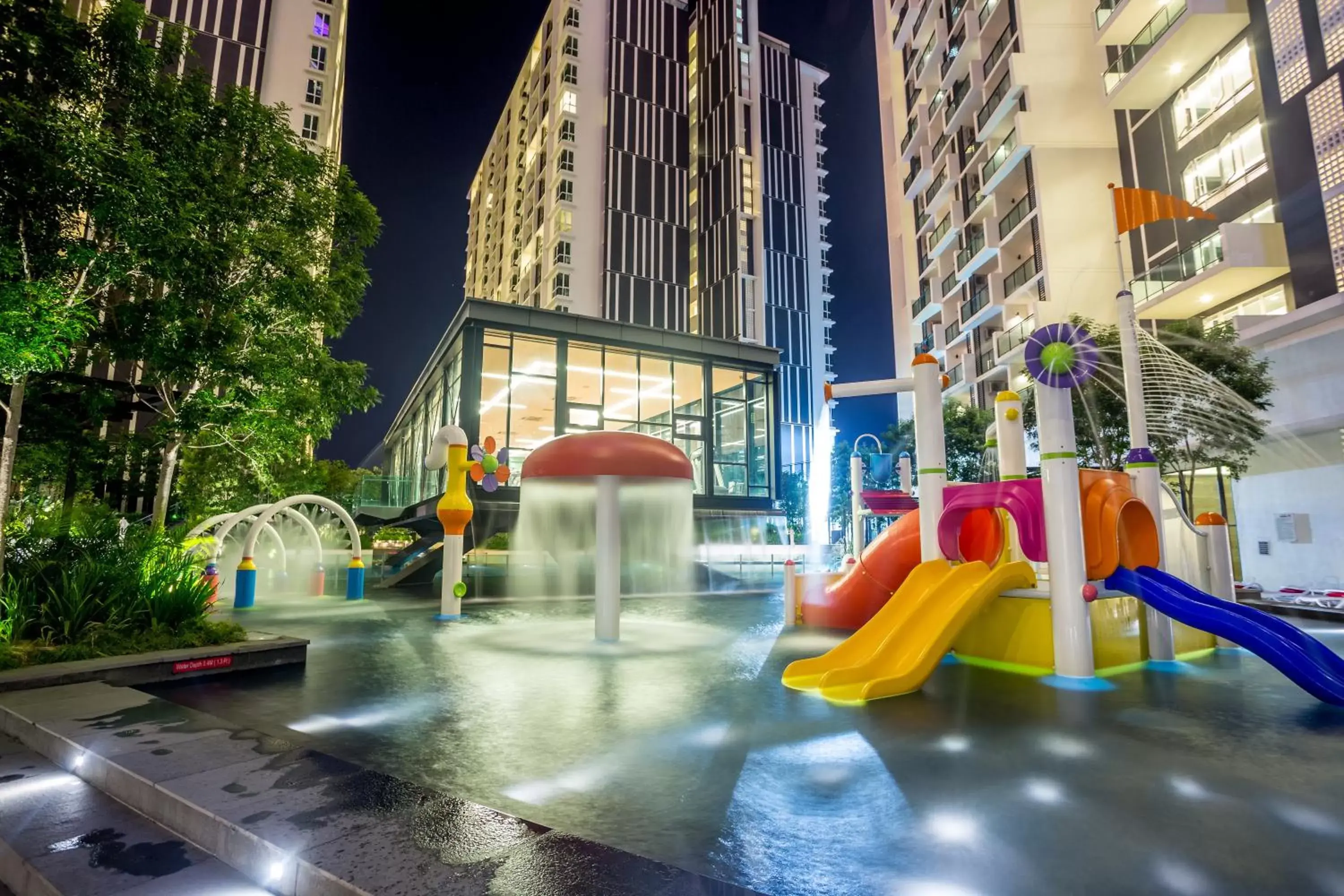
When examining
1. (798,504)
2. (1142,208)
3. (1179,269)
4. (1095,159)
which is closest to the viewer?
(1142,208)

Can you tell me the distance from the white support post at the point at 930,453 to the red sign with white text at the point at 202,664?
8668mm

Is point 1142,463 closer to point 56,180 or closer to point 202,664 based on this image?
point 202,664

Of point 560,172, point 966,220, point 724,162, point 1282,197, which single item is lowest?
point 1282,197

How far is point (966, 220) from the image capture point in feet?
126

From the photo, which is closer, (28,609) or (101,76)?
(28,609)

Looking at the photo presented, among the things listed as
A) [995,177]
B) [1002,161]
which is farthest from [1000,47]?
[995,177]

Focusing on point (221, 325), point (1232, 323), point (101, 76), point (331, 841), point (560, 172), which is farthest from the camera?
point (560, 172)

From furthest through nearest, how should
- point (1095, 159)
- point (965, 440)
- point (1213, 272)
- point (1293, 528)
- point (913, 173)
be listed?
point (913, 173) < point (965, 440) < point (1095, 159) < point (1213, 272) < point (1293, 528)

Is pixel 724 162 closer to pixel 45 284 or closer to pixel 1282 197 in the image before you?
pixel 1282 197

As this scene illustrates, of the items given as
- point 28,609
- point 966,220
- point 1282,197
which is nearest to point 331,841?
point 28,609

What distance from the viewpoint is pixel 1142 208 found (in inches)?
391

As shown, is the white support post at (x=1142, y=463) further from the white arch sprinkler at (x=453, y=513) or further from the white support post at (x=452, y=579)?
the white support post at (x=452, y=579)

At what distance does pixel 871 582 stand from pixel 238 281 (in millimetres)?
12261

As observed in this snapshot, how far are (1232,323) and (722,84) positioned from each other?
6319 cm
